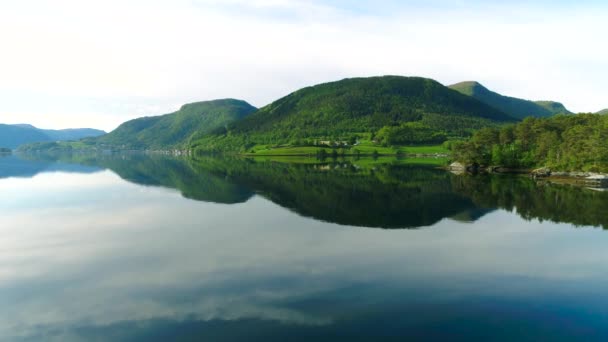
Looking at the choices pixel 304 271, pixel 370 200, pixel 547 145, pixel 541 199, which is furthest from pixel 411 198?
pixel 547 145

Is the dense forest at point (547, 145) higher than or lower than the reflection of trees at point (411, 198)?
higher

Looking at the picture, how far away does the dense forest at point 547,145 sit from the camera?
9131cm

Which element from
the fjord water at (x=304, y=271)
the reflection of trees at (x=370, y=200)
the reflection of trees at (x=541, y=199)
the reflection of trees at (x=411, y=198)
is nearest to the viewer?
the fjord water at (x=304, y=271)

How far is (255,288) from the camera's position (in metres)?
26.8

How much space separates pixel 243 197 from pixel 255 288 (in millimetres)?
46801

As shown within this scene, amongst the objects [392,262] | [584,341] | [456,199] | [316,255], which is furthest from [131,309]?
[456,199]

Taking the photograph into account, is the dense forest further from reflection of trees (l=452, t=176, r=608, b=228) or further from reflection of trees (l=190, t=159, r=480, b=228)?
reflection of trees (l=190, t=159, r=480, b=228)

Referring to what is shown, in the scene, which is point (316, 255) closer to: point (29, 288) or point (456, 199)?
point (29, 288)

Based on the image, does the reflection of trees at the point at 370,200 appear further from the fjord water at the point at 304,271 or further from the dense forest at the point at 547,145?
the dense forest at the point at 547,145

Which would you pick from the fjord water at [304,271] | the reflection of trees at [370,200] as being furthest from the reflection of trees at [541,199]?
the reflection of trees at [370,200]

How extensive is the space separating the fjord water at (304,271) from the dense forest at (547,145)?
122 ft

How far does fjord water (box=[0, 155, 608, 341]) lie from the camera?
21641 mm

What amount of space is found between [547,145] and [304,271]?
103 metres

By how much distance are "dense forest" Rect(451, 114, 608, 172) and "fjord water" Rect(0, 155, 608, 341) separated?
122 feet
